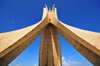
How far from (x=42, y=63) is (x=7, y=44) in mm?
8665

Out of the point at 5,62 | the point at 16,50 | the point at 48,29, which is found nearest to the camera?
the point at 5,62

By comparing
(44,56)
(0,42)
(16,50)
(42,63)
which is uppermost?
(0,42)

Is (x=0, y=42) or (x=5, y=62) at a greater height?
(x=0, y=42)

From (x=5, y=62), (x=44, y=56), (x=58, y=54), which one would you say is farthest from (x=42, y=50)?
(x=5, y=62)

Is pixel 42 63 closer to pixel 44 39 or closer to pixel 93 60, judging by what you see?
pixel 44 39

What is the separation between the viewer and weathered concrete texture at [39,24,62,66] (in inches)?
429

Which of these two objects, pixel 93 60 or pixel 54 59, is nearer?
pixel 93 60

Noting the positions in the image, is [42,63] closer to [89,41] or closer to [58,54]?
[58,54]

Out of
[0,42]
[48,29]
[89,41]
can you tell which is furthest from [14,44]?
[48,29]

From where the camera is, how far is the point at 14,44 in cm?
367

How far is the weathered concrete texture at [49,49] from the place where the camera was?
1089 cm

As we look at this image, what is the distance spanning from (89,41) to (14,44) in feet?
13.1

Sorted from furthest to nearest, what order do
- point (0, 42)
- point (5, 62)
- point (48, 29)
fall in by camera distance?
point (48, 29) → point (5, 62) → point (0, 42)

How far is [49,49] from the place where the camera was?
36.7 ft
